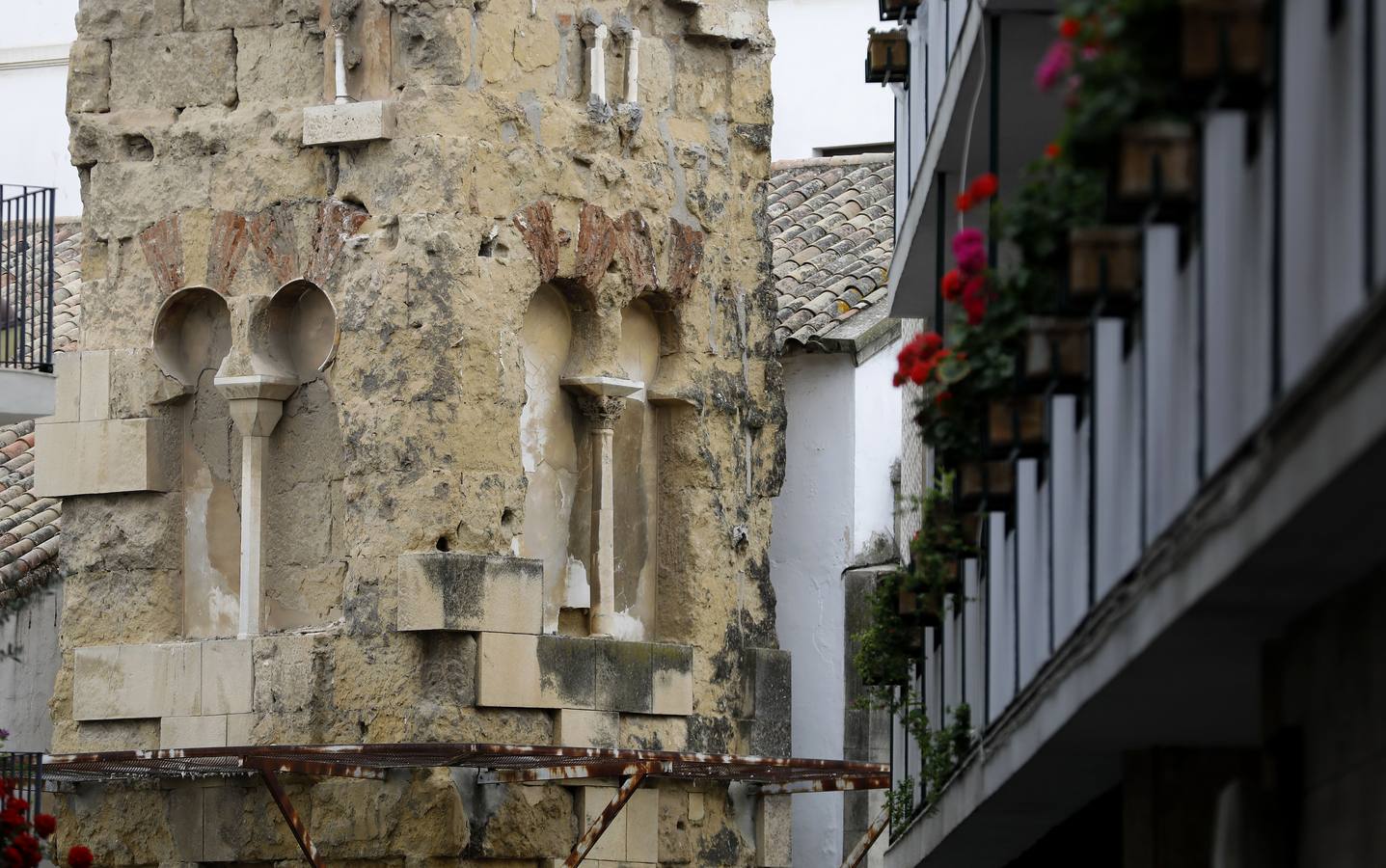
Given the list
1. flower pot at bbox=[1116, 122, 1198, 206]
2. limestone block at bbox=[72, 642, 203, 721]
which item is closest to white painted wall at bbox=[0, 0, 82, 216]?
limestone block at bbox=[72, 642, 203, 721]

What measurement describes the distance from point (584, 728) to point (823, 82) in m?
9.67

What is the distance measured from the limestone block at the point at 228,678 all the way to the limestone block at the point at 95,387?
1.60 metres

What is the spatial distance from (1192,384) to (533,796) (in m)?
9.56

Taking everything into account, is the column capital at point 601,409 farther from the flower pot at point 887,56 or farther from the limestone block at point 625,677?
the flower pot at point 887,56

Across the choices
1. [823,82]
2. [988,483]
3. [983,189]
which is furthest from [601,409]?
[823,82]

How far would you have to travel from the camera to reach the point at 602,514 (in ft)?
52.2

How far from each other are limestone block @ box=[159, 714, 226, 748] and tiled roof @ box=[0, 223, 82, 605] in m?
2.02

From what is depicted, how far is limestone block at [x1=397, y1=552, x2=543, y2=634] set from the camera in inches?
576

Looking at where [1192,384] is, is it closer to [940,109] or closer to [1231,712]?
[1231,712]

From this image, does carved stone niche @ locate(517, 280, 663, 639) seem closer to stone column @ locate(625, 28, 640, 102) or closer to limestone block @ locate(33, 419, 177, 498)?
stone column @ locate(625, 28, 640, 102)

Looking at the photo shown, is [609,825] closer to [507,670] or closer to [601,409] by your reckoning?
[507,670]

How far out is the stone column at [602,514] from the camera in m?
15.8

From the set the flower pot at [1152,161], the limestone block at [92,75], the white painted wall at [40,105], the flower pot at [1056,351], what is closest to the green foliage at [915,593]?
the flower pot at [1056,351]

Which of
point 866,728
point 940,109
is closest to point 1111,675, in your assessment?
point 940,109
